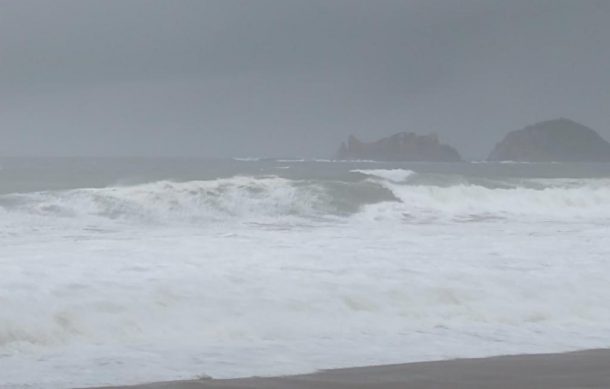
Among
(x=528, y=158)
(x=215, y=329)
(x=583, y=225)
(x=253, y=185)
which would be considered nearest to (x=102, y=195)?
(x=253, y=185)

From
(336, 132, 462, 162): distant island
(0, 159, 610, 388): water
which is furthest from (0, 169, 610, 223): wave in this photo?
(336, 132, 462, 162): distant island

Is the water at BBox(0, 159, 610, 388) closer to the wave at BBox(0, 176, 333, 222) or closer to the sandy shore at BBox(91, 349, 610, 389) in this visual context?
the sandy shore at BBox(91, 349, 610, 389)

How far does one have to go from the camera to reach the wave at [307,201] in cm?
2028

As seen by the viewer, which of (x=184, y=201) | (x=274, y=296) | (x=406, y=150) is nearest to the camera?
(x=274, y=296)

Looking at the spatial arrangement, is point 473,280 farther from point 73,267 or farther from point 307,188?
point 307,188

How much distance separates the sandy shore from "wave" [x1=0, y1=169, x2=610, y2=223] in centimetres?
1209

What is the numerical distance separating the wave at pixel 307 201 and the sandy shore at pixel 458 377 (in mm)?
12087

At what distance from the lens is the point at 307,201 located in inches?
893

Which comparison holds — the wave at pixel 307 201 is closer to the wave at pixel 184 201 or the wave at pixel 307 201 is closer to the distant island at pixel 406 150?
the wave at pixel 184 201

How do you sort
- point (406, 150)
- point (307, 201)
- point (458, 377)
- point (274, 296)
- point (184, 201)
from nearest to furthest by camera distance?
point (458, 377) → point (274, 296) → point (184, 201) → point (307, 201) → point (406, 150)

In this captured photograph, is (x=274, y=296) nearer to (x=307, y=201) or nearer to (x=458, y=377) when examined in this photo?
(x=458, y=377)

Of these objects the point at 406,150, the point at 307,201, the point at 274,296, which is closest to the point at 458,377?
the point at 274,296

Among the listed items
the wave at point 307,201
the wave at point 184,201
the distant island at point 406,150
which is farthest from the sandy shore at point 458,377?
the distant island at point 406,150

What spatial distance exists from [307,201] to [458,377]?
50.4ft
